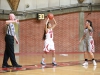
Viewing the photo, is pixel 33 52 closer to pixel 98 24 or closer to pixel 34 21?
pixel 34 21

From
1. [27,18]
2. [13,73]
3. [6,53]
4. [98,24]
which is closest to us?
[13,73]

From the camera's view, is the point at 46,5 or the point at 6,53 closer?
the point at 6,53

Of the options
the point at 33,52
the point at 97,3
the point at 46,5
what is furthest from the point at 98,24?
the point at 33,52

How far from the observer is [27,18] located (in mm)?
19141

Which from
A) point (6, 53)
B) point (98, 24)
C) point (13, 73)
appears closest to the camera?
point (13, 73)

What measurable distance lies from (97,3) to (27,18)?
5.76 metres

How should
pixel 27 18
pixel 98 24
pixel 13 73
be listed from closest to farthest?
pixel 13 73
pixel 27 18
pixel 98 24

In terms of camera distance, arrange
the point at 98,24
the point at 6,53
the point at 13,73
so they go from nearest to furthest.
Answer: the point at 13,73
the point at 6,53
the point at 98,24

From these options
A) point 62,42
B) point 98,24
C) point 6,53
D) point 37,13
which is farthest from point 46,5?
point 6,53

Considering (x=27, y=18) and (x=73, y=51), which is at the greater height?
(x=27, y=18)

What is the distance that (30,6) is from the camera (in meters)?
19.5

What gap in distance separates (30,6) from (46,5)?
4.21ft

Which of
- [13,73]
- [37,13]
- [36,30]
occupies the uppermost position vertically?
[37,13]

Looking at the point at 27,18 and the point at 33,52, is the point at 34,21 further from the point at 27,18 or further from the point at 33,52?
the point at 33,52
